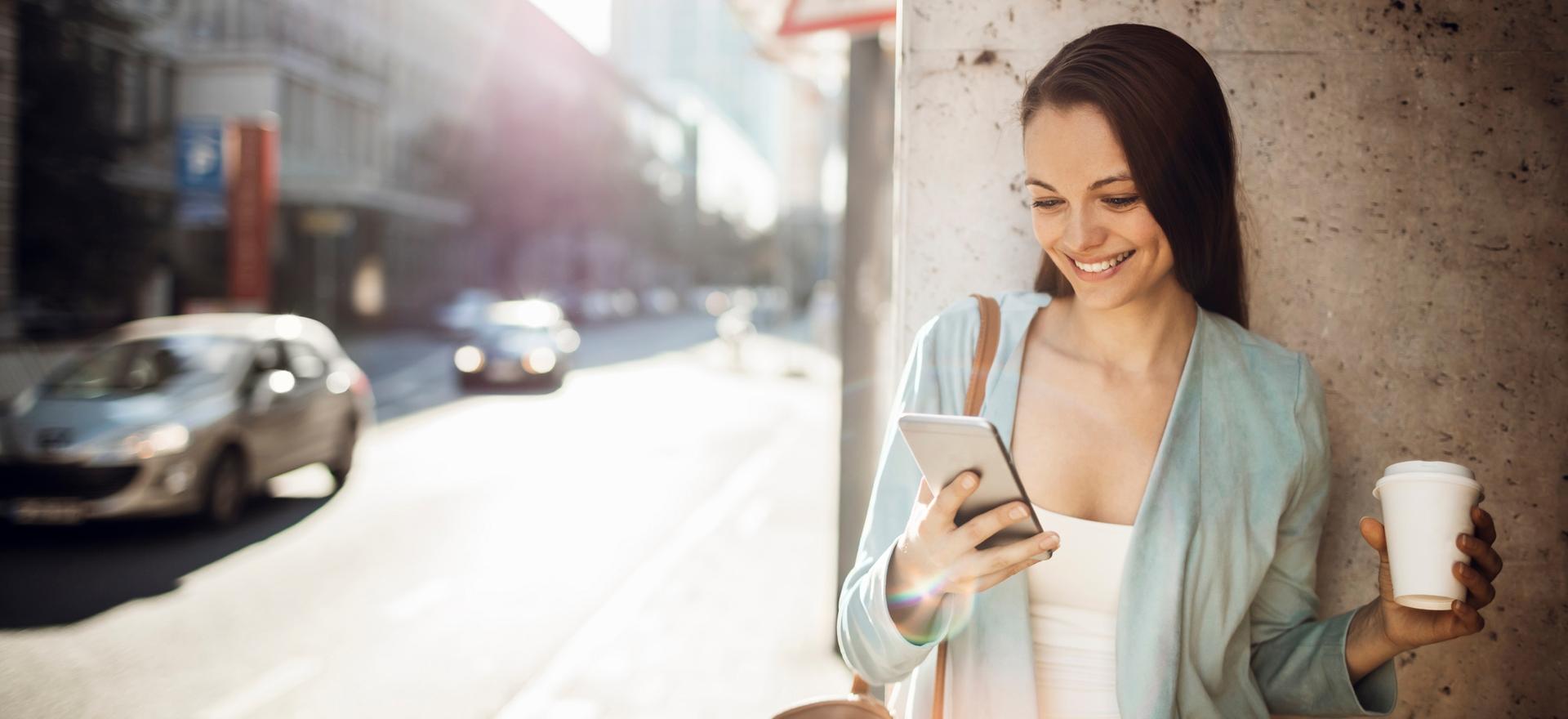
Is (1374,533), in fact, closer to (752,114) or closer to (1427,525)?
(1427,525)

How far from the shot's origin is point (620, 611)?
21.0 ft

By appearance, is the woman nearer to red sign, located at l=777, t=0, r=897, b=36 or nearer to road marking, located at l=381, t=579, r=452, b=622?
red sign, located at l=777, t=0, r=897, b=36

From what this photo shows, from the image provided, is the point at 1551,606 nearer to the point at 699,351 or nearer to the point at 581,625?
the point at 581,625

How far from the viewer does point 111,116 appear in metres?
21.2

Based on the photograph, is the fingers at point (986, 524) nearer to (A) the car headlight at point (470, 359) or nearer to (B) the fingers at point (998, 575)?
(B) the fingers at point (998, 575)

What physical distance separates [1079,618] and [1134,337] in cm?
51

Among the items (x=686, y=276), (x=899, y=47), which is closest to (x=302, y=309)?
(x=899, y=47)

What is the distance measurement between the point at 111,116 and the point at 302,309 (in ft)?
49.6

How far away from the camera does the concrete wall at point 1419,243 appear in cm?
250

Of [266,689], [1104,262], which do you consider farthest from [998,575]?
[266,689]

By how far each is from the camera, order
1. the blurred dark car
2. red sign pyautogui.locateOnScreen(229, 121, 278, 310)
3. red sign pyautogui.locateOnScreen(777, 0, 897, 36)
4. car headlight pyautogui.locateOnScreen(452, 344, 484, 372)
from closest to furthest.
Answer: red sign pyautogui.locateOnScreen(777, 0, 897, 36), the blurred dark car, car headlight pyautogui.locateOnScreen(452, 344, 484, 372), red sign pyautogui.locateOnScreen(229, 121, 278, 310)

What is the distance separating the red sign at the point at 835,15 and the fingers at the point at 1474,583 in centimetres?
351

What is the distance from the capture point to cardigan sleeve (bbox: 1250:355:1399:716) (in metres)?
1.96

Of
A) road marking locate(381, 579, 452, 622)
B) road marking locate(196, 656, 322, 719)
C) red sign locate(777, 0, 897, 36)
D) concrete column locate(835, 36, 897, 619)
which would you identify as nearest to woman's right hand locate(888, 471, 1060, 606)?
red sign locate(777, 0, 897, 36)
